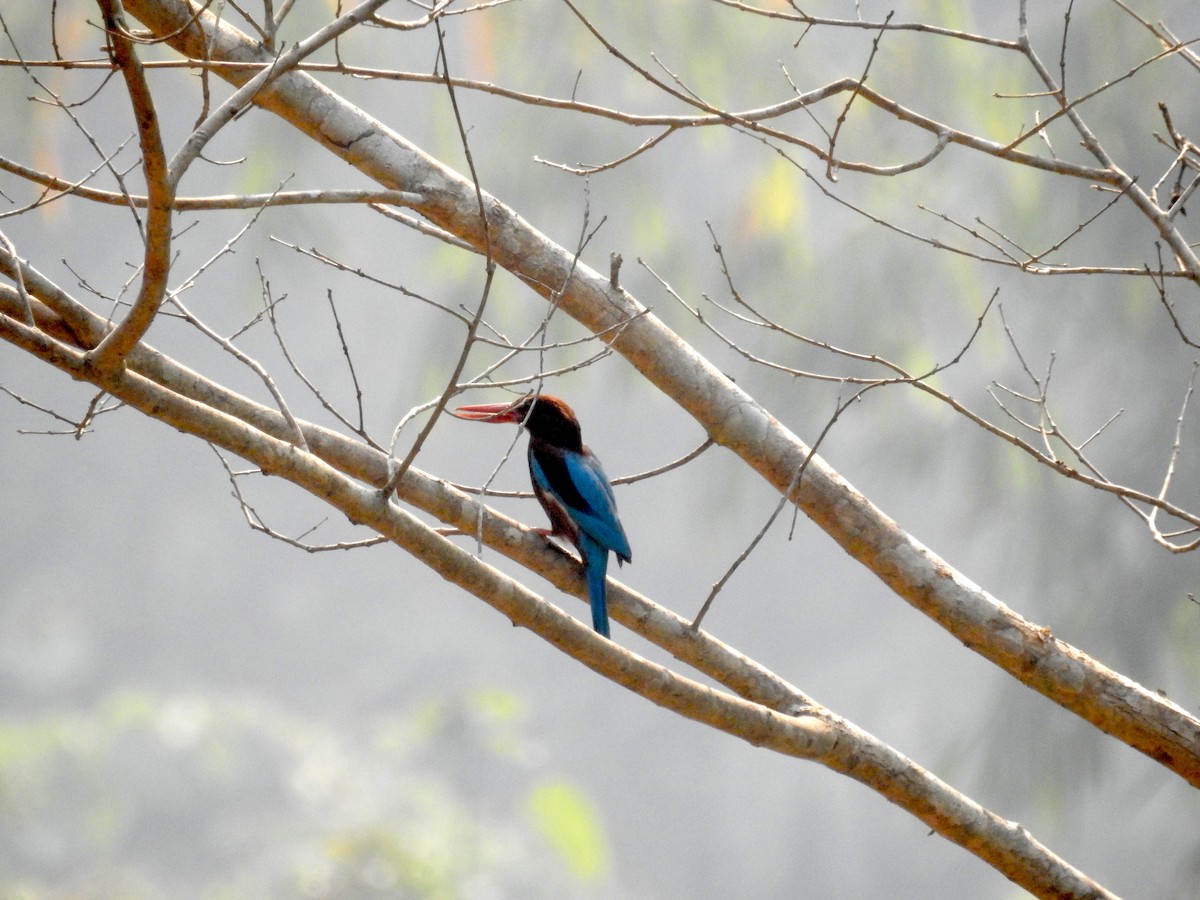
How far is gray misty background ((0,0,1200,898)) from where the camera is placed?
226 inches

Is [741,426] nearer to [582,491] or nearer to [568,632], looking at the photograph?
[582,491]

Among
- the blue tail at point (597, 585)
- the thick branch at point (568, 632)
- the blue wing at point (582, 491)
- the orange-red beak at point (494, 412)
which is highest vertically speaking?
the orange-red beak at point (494, 412)

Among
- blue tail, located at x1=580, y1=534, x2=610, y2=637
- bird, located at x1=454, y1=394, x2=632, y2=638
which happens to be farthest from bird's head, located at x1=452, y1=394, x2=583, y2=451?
blue tail, located at x1=580, y1=534, x2=610, y2=637

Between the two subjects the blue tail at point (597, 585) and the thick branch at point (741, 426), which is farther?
the blue tail at point (597, 585)

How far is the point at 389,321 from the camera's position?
10.4 m

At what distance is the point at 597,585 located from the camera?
7.27ft

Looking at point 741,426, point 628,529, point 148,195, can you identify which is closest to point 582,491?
point 741,426

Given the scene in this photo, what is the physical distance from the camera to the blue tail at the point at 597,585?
7.22 ft

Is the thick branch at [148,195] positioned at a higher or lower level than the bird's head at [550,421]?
lower

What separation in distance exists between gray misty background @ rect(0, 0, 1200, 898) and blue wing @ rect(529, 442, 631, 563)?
1232mm

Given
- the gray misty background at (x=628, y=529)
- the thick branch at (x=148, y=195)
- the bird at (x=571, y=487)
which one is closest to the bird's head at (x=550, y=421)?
the bird at (x=571, y=487)

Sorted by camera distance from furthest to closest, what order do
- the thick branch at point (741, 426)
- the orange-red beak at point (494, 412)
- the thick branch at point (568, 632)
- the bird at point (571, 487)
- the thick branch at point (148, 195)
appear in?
the orange-red beak at point (494, 412) → the bird at point (571, 487) → the thick branch at point (741, 426) → the thick branch at point (568, 632) → the thick branch at point (148, 195)

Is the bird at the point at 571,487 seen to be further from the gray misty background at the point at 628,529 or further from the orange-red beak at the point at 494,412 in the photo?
the gray misty background at the point at 628,529

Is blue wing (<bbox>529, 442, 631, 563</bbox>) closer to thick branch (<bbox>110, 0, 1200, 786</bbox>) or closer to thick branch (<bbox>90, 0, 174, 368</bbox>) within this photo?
thick branch (<bbox>110, 0, 1200, 786</bbox>)
